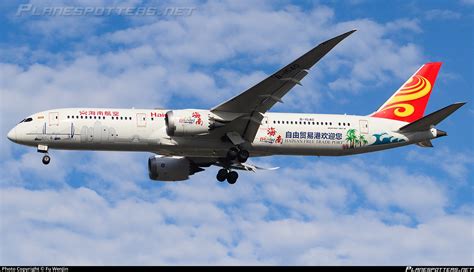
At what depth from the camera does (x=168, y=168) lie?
5528 cm

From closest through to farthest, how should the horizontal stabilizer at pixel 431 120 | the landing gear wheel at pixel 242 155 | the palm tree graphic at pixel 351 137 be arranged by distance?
the horizontal stabilizer at pixel 431 120 → the landing gear wheel at pixel 242 155 → the palm tree graphic at pixel 351 137


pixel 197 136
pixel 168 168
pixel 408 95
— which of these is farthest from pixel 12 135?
pixel 408 95

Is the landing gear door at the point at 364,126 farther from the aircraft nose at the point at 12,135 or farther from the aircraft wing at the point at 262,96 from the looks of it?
the aircraft nose at the point at 12,135

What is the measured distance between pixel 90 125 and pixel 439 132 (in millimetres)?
19380

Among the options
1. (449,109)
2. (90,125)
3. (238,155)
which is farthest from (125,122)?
(449,109)

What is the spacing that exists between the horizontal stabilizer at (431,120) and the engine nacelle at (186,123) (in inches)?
460

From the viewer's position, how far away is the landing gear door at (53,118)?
4900 cm

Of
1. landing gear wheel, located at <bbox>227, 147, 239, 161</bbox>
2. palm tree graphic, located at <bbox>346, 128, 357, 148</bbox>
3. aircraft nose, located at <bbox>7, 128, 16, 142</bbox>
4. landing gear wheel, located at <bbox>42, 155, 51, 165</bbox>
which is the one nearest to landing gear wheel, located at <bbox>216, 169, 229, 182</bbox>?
landing gear wheel, located at <bbox>227, 147, 239, 161</bbox>

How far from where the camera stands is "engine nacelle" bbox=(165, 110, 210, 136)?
48.9 meters

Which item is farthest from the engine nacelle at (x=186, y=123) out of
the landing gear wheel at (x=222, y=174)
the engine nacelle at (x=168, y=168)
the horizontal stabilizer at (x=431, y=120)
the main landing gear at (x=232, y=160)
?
Answer: the horizontal stabilizer at (x=431, y=120)

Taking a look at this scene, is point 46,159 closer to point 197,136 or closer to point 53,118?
point 53,118

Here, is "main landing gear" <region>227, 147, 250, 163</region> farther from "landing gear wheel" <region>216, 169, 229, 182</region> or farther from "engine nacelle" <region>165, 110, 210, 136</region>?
"landing gear wheel" <region>216, 169, 229, 182</region>

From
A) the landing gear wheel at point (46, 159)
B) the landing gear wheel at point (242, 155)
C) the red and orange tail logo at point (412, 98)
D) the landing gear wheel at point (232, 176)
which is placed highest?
the red and orange tail logo at point (412, 98)

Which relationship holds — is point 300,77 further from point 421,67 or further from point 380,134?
point 421,67
